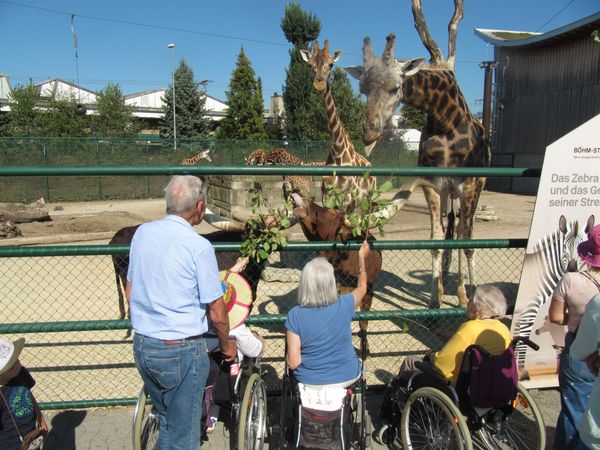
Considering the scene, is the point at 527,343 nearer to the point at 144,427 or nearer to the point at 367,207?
the point at 367,207

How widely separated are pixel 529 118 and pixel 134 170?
23.5 meters

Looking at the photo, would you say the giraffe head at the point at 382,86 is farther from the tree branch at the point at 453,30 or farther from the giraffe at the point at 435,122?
the tree branch at the point at 453,30

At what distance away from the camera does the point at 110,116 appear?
29.8m

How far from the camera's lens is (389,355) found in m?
4.49

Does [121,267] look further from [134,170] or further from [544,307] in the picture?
[544,307]

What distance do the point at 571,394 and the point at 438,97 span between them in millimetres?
3370

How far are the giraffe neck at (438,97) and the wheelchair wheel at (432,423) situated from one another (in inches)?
124

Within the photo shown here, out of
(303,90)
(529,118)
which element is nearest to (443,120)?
(529,118)

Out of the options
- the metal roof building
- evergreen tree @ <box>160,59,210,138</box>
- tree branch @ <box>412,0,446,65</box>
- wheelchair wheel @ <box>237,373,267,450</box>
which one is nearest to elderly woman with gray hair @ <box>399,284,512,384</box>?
wheelchair wheel @ <box>237,373,267,450</box>

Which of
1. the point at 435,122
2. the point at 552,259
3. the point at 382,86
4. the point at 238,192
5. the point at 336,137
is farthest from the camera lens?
the point at 238,192

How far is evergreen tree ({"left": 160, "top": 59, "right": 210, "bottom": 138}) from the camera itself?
39.9m

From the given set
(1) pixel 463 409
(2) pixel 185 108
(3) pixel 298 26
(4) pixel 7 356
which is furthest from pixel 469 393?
(2) pixel 185 108

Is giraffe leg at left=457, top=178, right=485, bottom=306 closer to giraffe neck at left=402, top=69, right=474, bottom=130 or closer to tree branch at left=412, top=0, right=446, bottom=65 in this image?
giraffe neck at left=402, top=69, right=474, bottom=130

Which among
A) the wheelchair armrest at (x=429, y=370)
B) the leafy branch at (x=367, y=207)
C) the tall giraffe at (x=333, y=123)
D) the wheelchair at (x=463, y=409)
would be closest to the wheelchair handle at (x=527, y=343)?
the wheelchair at (x=463, y=409)
